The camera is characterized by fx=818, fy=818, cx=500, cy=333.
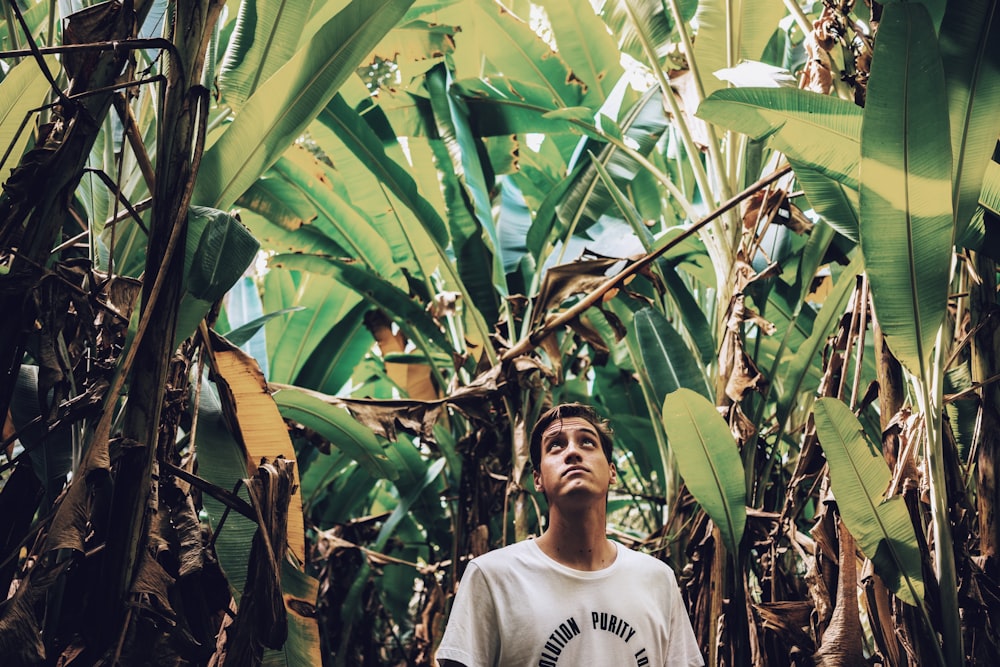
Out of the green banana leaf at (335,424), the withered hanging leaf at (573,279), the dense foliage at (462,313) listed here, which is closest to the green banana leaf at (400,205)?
the dense foliage at (462,313)

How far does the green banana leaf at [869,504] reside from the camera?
3.79 ft

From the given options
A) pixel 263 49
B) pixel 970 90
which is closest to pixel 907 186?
pixel 970 90

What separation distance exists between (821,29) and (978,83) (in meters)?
0.42

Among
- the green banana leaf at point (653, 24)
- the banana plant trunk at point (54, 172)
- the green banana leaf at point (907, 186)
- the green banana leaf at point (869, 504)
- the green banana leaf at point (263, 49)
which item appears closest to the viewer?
the banana plant trunk at point (54, 172)

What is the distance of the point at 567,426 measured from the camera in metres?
1.26

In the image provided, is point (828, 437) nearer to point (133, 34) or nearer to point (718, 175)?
point (718, 175)

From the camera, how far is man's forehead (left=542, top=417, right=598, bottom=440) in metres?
1.25

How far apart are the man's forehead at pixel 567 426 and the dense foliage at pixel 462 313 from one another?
0.54 feet

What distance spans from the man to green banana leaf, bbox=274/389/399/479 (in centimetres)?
53

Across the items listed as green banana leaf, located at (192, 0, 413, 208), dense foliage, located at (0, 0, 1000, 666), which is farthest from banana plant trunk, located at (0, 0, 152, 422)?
green banana leaf, located at (192, 0, 413, 208)

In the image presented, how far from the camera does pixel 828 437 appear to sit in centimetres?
120

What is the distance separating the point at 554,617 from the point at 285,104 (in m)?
0.78

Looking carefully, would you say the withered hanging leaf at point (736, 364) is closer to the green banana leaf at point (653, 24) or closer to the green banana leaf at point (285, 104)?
the green banana leaf at point (653, 24)

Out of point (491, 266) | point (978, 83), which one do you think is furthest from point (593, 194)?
point (978, 83)
